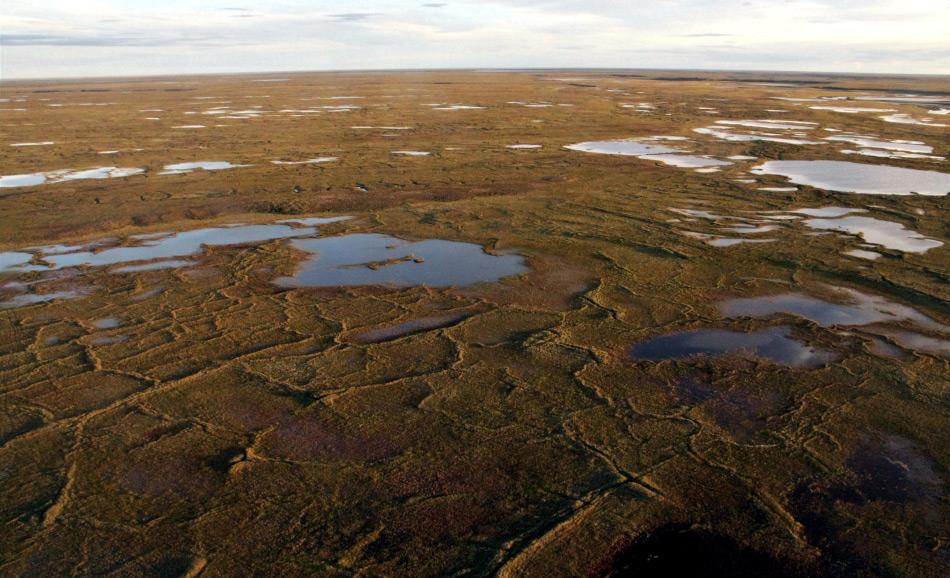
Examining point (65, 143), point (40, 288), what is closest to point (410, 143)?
point (65, 143)

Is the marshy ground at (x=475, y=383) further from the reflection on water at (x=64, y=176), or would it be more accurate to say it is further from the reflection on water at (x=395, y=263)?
the reflection on water at (x=64, y=176)

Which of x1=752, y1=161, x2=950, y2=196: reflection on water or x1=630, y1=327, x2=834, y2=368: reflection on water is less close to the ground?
x1=752, y1=161, x2=950, y2=196: reflection on water

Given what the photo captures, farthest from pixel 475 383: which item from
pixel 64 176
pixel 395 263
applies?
pixel 64 176

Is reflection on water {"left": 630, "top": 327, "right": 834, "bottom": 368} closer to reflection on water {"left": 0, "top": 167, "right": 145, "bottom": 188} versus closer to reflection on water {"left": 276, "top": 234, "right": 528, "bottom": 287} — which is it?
reflection on water {"left": 276, "top": 234, "right": 528, "bottom": 287}

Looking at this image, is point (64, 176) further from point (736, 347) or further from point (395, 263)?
point (736, 347)

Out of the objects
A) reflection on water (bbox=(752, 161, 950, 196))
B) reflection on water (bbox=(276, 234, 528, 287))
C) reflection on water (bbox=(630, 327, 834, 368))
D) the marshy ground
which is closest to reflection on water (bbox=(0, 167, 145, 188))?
the marshy ground

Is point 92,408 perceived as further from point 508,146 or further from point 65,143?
point 65,143

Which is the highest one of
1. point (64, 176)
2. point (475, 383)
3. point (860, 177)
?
point (860, 177)

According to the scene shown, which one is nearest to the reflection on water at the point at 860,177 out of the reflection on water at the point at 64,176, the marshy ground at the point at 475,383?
the marshy ground at the point at 475,383
